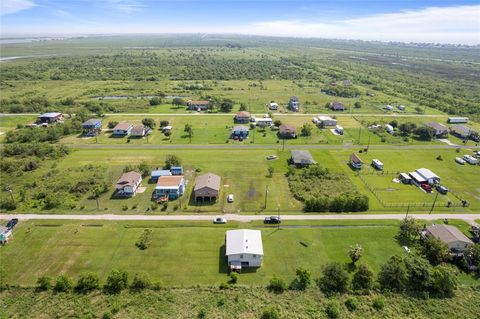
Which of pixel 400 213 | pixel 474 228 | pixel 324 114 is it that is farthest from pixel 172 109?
pixel 474 228

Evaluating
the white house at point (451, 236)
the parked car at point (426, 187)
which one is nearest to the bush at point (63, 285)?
the white house at point (451, 236)

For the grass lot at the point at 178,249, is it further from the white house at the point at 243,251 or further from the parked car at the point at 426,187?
the parked car at the point at 426,187

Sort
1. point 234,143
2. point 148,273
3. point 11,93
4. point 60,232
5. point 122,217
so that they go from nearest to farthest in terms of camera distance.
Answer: point 148,273 < point 60,232 < point 122,217 < point 234,143 < point 11,93

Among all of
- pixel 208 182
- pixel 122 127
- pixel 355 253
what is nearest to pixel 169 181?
pixel 208 182

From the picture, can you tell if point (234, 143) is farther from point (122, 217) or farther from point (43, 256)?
point (43, 256)

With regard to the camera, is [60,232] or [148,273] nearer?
[148,273]

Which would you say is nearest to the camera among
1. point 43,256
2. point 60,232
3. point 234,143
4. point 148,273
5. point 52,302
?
point 52,302

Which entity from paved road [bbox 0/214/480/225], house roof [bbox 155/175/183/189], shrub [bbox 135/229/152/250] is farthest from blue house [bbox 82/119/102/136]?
shrub [bbox 135/229/152/250]
